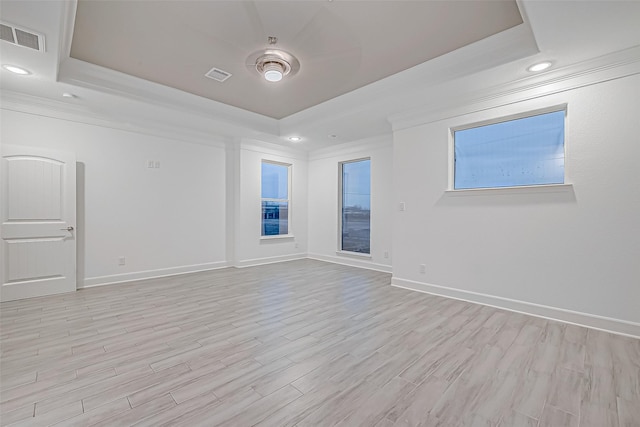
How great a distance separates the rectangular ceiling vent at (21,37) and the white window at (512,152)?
4.56m

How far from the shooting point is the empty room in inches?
73.4

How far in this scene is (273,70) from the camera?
318 cm

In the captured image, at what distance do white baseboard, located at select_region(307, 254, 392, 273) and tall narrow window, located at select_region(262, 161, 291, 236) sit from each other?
3.24 feet

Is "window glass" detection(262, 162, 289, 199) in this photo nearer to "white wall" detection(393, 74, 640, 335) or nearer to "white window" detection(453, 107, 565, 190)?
"white wall" detection(393, 74, 640, 335)

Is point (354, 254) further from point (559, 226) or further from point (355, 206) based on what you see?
point (559, 226)

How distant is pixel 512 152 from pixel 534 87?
28.7 inches

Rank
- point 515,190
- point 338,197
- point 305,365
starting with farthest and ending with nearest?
point 338,197
point 515,190
point 305,365

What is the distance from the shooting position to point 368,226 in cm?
600

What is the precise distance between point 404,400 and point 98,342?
8.34ft

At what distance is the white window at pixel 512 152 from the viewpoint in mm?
3184

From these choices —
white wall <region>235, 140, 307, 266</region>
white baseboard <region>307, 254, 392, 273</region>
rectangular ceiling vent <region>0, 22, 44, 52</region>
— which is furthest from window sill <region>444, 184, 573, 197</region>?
rectangular ceiling vent <region>0, 22, 44, 52</region>

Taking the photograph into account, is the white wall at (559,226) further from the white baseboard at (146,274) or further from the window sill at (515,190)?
the white baseboard at (146,274)

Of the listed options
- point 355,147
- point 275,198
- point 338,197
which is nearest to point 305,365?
point 338,197

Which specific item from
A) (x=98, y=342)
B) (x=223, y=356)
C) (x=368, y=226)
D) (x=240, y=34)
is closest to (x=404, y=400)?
(x=223, y=356)
